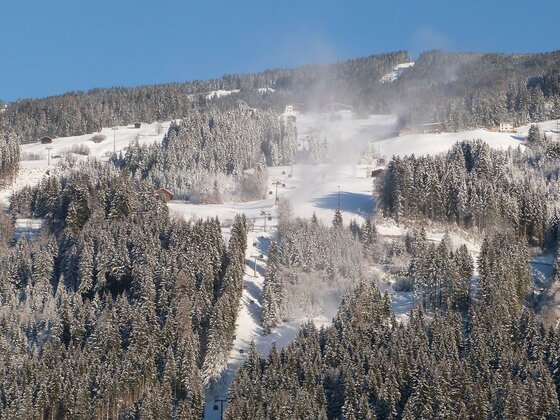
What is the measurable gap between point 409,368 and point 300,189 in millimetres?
55403

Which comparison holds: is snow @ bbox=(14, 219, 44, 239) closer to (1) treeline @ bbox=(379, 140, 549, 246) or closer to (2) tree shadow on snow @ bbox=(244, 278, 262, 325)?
(2) tree shadow on snow @ bbox=(244, 278, 262, 325)

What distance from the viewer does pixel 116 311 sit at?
84562mm

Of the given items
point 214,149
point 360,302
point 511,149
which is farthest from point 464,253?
point 214,149

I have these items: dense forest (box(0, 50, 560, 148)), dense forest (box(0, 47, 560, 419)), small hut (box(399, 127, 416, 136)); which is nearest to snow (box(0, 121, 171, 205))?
dense forest (box(0, 47, 560, 419))

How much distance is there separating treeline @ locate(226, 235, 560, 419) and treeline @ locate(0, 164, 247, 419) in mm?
6394

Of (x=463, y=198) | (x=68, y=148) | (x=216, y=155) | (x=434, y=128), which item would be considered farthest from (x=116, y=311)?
(x=434, y=128)

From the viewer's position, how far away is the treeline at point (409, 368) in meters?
69.1

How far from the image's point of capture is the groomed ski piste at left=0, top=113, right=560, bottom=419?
87.1 m

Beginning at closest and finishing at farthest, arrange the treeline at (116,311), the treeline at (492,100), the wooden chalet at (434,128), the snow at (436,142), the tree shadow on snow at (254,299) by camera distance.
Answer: the treeline at (116,311) → the tree shadow on snow at (254,299) → the snow at (436,142) → the wooden chalet at (434,128) → the treeline at (492,100)

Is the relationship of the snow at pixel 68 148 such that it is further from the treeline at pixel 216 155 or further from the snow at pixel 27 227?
the treeline at pixel 216 155

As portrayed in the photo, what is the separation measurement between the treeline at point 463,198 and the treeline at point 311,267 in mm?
8158

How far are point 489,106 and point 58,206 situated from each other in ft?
253

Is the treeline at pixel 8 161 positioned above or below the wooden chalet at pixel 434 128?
below

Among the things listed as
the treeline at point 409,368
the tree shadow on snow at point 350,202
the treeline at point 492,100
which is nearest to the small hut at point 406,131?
the treeline at point 492,100
